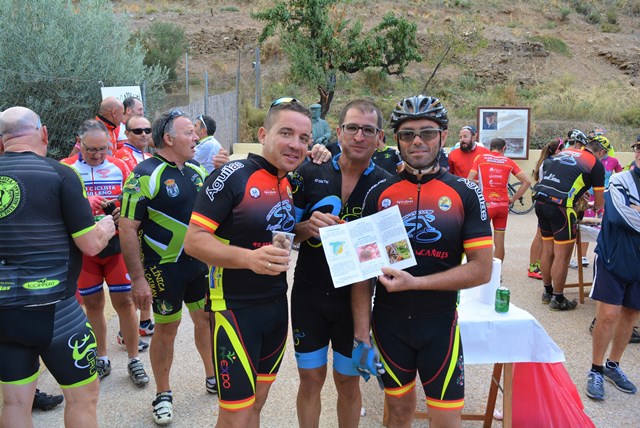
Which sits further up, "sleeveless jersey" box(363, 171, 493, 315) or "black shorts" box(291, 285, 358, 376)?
"sleeveless jersey" box(363, 171, 493, 315)

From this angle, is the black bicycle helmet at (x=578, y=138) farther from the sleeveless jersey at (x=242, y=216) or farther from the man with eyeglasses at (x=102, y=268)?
the man with eyeglasses at (x=102, y=268)

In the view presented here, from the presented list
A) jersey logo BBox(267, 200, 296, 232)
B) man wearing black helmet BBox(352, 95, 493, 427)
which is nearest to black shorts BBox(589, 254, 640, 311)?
man wearing black helmet BBox(352, 95, 493, 427)

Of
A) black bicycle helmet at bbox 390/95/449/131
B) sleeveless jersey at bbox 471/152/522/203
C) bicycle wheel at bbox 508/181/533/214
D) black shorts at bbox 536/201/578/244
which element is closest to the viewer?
black bicycle helmet at bbox 390/95/449/131

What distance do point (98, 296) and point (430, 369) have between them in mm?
3185

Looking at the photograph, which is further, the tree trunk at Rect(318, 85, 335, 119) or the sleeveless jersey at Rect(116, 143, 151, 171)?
the tree trunk at Rect(318, 85, 335, 119)

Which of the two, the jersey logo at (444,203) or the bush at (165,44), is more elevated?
the bush at (165,44)

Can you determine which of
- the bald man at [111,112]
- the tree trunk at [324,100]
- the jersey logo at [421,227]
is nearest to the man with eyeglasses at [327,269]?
the jersey logo at [421,227]

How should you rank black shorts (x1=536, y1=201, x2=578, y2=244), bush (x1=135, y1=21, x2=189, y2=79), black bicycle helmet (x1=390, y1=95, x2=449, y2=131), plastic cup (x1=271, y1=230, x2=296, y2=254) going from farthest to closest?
bush (x1=135, y1=21, x2=189, y2=79) → black shorts (x1=536, y1=201, x2=578, y2=244) → black bicycle helmet (x1=390, y1=95, x2=449, y2=131) → plastic cup (x1=271, y1=230, x2=296, y2=254)

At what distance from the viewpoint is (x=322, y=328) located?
331cm

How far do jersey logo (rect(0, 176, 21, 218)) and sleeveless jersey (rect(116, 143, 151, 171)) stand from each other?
257cm

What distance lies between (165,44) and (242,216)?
29.2m

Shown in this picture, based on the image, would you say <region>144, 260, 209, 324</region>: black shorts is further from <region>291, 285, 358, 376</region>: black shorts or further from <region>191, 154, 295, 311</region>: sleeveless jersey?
<region>191, 154, 295, 311</region>: sleeveless jersey

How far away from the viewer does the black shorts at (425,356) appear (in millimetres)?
2881

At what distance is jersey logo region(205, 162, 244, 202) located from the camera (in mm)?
2820
